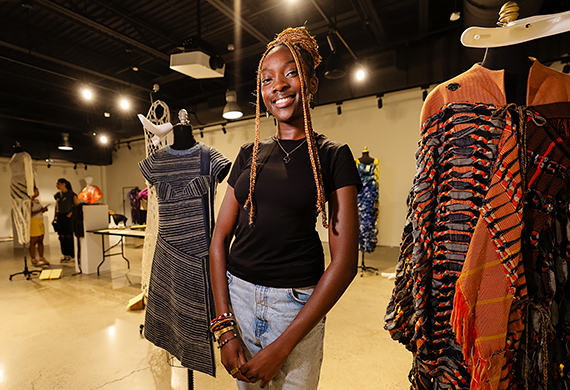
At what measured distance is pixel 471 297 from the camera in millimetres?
748

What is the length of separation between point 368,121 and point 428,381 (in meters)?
6.05

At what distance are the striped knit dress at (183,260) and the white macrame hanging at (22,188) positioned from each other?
487 cm

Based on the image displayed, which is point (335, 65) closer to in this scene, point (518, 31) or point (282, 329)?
point (518, 31)

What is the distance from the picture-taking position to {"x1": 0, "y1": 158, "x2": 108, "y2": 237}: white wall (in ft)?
36.5

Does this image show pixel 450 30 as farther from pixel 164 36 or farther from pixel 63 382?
pixel 63 382

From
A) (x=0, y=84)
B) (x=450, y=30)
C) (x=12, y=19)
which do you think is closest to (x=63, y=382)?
(x=12, y=19)

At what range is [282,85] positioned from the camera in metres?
0.84

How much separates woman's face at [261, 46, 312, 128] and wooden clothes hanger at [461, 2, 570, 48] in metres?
0.49

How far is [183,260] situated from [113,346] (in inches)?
81.4

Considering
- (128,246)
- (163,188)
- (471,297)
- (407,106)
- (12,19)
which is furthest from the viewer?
(128,246)

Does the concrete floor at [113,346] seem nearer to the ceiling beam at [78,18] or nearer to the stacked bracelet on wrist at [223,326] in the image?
the stacked bracelet on wrist at [223,326]

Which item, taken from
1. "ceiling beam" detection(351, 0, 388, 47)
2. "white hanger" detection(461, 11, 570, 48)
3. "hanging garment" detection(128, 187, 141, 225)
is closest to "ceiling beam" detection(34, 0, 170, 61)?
"ceiling beam" detection(351, 0, 388, 47)

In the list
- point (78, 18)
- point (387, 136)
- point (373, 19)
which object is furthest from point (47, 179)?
point (373, 19)

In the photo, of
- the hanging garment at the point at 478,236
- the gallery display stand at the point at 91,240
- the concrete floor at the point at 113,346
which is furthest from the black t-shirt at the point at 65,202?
the hanging garment at the point at 478,236
